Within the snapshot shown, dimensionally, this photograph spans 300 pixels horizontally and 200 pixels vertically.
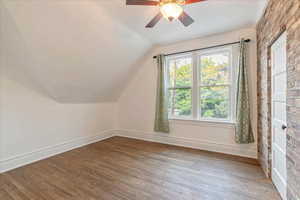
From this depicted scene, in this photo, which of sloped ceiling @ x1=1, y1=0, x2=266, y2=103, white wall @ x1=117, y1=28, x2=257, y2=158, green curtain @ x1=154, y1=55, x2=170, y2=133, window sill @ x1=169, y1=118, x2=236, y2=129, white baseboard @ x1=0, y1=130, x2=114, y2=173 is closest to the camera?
sloped ceiling @ x1=1, y1=0, x2=266, y2=103

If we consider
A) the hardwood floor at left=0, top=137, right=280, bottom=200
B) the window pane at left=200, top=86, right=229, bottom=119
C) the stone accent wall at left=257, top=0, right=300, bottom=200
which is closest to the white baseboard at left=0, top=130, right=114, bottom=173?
the hardwood floor at left=0, top=137, right=280, bottom=200

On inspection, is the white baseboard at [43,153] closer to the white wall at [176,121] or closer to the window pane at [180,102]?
the white wall at [176,121]

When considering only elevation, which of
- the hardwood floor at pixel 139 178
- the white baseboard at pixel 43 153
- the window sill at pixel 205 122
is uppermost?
the window sill at pixel 205 122

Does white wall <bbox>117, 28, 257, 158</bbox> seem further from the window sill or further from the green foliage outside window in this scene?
the green foliage outside window

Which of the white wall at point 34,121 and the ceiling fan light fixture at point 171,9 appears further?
the white wall at point 34,121

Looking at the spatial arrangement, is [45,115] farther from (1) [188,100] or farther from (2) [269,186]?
(2) [269,186]

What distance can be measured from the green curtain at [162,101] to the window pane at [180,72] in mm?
239

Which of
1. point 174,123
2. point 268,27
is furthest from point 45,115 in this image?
point 268,27

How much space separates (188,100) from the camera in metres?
3.70

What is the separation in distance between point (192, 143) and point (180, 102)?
1.04m

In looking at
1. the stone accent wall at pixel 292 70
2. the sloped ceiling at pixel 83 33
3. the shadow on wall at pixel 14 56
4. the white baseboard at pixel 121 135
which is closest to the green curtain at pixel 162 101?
the white baseboard at pixel 121 135

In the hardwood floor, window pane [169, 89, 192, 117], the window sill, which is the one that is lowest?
the hardwood floor

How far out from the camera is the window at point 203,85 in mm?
3221

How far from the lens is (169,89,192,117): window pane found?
12.1ft
